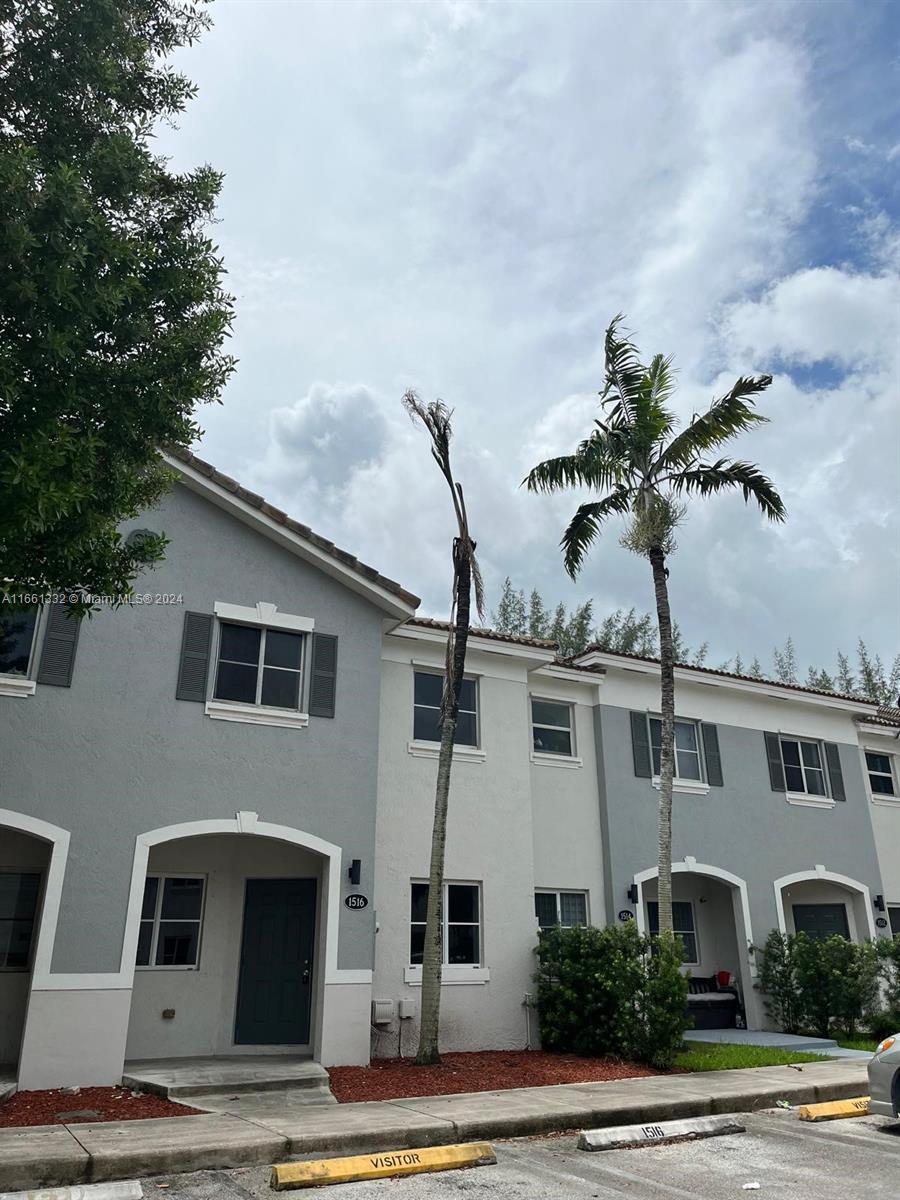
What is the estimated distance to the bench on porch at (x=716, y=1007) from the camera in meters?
17.7

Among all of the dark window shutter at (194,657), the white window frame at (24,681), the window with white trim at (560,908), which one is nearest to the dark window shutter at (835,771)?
the window with white trim at (560,908)

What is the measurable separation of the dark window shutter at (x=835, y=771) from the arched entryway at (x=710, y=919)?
11.8 ft

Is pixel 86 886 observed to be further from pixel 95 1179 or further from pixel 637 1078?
pixel 637 1078

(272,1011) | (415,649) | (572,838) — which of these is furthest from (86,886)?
(572,838)

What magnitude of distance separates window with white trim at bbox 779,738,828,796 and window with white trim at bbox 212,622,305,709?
11.7 metres

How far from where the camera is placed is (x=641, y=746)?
18.3 metres

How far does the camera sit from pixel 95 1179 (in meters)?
7.51

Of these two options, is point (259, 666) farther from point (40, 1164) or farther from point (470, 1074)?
point (40, 1164)

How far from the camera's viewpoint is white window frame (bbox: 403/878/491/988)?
1427cm

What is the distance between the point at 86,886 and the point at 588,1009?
7.64 m

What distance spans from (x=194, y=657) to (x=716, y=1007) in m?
12.3

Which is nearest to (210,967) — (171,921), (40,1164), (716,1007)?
(171,921)

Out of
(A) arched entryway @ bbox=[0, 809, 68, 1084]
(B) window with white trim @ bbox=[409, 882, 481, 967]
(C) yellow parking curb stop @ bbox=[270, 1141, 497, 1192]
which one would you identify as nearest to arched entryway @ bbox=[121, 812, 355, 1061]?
(A) arched entryway @ bbox=[0, 809, 68, 1084]

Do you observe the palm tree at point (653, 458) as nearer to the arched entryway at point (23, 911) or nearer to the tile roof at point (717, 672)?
the tile roof at point (717, 672)
